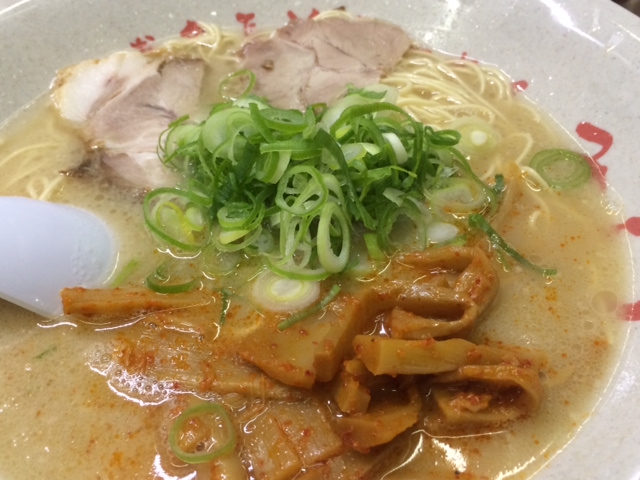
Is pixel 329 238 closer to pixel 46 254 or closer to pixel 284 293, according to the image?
pixel 284 293

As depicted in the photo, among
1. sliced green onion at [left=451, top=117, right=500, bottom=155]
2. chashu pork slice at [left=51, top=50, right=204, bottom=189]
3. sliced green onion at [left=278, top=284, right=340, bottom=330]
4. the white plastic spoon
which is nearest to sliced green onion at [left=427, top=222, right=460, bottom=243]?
sliced green onion at [left=278, top=284, right=340, bottom=330]

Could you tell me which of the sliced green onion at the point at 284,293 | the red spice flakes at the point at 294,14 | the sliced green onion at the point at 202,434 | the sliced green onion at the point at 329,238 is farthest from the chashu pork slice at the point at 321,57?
the sliced green onion at the point at 202,434

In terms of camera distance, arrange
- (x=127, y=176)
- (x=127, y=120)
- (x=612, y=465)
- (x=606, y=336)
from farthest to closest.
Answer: (x=127, y=120) → (x=127, y=176) → (x=606, y=336) → (x=612, y=465)

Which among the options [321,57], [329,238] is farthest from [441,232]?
[321,57]

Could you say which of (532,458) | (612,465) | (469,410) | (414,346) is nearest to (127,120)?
(414,346)

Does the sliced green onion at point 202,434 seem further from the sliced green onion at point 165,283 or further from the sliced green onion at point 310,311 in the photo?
the sliced green onion at point 165,283

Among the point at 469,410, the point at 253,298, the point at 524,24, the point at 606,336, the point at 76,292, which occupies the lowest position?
the point at 76,292

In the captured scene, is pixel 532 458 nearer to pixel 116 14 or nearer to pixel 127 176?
pixel 127 176
